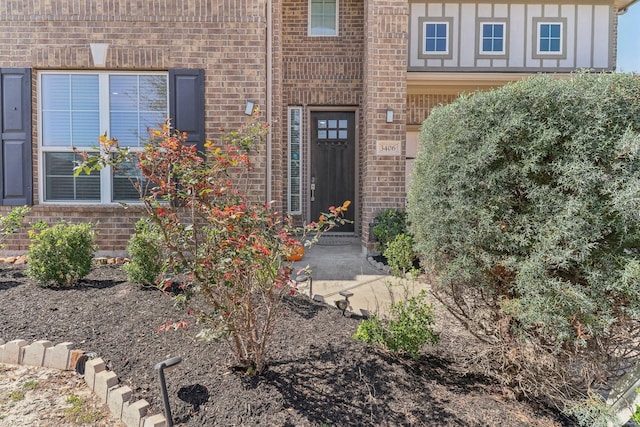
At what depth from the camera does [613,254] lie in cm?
188

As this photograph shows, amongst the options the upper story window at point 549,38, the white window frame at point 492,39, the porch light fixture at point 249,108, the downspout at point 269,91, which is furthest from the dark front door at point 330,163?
the upper story window at point 549,38

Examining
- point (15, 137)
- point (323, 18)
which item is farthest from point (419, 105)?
point (15, 137)

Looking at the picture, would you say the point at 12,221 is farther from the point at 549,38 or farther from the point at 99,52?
the point at 549,38

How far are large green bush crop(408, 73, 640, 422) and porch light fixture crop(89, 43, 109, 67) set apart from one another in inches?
196

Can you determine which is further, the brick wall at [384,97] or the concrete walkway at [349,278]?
the brick wall at [384,97]

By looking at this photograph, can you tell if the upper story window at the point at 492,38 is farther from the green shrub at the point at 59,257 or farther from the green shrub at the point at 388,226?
the green shrub at the point at 59,257

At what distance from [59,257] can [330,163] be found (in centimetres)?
457

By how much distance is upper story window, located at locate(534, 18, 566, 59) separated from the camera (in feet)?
23.9

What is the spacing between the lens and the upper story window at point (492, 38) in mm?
7293

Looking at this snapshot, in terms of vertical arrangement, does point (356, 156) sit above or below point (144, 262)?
above

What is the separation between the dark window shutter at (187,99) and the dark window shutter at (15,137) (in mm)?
1981

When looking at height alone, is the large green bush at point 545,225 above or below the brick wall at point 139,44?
below

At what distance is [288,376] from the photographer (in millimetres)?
2238

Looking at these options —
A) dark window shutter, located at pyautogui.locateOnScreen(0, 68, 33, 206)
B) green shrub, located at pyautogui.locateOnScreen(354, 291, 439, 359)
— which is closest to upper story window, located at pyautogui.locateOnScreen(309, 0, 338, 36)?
dark window shutter, located at pyautogui.locateOnScreen(0, 68, 33, 206)
